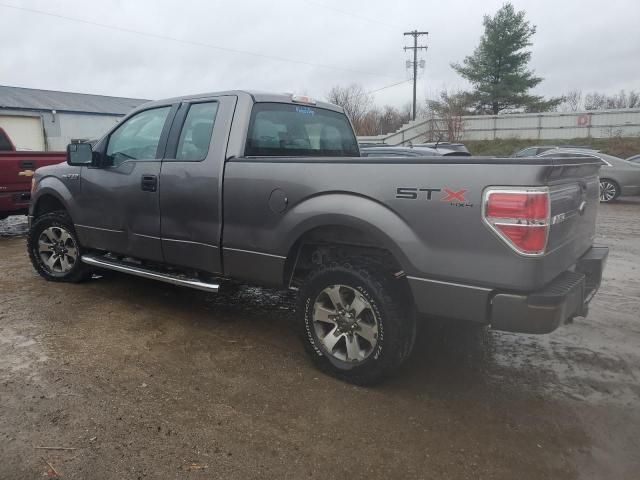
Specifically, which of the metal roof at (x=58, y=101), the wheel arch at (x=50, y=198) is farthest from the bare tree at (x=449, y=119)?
the wheel arch at (x=50, y=198)

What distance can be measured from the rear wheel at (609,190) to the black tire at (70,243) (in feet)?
43.3

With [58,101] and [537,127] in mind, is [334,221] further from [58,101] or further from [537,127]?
[58,101]

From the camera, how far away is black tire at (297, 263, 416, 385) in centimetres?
321

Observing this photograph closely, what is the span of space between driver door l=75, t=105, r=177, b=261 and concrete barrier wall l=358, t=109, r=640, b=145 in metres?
26.9

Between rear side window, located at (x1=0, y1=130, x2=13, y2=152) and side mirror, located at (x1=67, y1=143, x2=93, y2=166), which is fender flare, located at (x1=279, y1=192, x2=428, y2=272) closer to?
side mirror, located at (x1=67, y1=143, x2=93, y2=166)

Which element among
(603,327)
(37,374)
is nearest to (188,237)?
(37,374)

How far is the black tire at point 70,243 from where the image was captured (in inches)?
213

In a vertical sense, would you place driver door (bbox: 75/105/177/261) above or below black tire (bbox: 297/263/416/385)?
above

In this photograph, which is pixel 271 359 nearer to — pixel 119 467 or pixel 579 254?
pixel 119 467

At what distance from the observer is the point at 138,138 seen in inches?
187

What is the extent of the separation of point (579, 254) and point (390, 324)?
4.70 feet

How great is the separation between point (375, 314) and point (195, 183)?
5.94ft

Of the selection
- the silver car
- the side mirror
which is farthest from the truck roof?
the silver car

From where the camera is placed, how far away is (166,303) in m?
5.17
